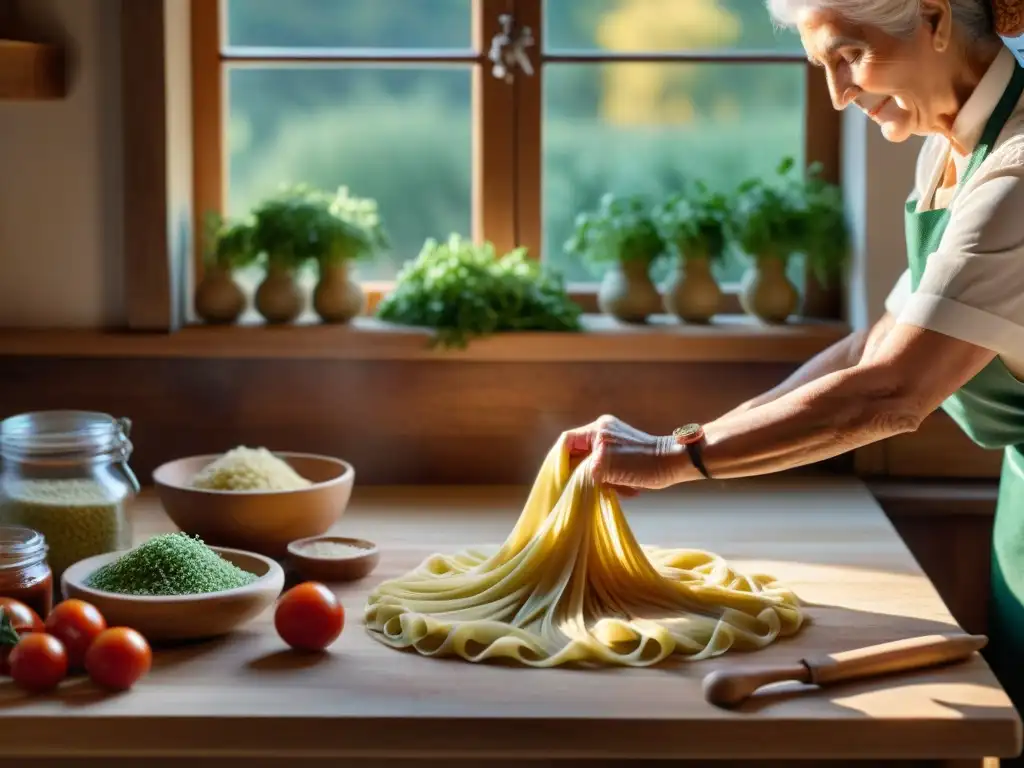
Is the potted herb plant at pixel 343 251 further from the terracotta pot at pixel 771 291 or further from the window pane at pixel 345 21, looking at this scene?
the terracotta pot at pixel 771 291

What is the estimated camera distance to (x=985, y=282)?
1487 mm

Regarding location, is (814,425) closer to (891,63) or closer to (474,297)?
(891,63)

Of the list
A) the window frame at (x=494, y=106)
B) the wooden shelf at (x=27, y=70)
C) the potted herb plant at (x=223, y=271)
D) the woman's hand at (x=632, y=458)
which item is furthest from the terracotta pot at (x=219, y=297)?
the woman's hand at (x=632, y=458)

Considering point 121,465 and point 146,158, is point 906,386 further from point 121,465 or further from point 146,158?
point 146,158

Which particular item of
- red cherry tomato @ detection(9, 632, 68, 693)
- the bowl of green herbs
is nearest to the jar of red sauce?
the bowl of green herbs

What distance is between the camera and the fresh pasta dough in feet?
5.23

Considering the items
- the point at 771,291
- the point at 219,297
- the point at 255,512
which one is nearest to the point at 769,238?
the point at 771,291

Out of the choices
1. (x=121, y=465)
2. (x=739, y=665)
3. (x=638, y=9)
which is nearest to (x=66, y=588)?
(x=121, y=465)

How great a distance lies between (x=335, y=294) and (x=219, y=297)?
210mm

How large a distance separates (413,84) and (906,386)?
1.42 metres

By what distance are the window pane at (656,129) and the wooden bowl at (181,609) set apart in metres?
1.26

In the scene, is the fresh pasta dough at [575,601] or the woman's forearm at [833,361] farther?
the woman's forearm at [833,361]

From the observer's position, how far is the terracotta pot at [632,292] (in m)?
2.55

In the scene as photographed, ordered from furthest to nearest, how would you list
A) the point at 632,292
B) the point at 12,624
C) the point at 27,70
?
the point at 632,292 < the point at 27,70 < the point at 12,624
